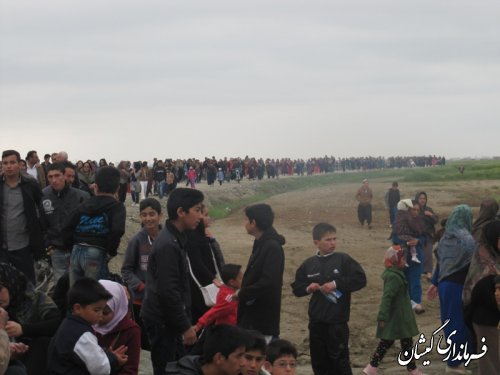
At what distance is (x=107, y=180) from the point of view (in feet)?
24.2

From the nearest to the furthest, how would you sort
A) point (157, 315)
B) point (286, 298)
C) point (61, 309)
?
point (61, 309) → point (157, 315) → point (286, 298)

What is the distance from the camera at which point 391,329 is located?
8438 mm

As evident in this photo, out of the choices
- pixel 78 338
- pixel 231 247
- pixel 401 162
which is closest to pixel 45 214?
pixel 78 338

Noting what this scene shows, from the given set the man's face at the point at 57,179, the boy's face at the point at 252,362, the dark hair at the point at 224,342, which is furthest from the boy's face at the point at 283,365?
the man's face at the point at 57,179

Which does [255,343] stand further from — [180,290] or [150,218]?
[150,218]

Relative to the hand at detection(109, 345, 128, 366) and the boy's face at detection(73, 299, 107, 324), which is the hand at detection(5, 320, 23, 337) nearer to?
the boy's face at detection(73, 299, 107, 324)

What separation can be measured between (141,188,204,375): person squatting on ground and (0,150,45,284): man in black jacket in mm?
2748

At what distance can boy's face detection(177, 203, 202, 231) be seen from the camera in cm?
621

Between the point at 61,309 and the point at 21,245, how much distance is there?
3.08m

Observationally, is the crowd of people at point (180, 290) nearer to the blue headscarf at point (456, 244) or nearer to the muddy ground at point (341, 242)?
the blue headscarf at point (456, 244)

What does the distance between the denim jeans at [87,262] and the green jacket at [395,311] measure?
121 inches

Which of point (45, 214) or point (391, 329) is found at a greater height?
point (45, 214)

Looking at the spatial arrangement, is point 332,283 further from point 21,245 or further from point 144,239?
point 21,245

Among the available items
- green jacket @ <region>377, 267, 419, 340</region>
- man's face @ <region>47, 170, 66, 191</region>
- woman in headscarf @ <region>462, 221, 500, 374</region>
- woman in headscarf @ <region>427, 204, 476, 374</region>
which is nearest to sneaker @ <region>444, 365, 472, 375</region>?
woman in headscarf @ <region>427, 204, 476, 374</region>
